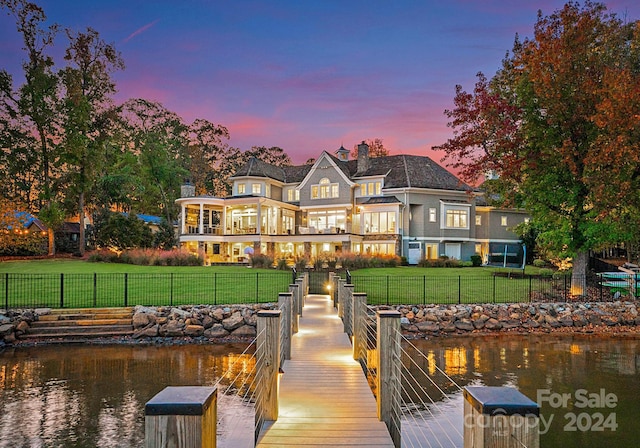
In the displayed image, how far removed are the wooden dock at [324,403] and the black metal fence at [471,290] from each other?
959 cm

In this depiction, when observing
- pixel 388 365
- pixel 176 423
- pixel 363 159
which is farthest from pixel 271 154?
pixel 176 423

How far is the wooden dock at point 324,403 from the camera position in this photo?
18.7ft

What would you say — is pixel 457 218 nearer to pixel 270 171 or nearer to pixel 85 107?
pixel 270 171

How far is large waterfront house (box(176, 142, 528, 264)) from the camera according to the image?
39.6 metres

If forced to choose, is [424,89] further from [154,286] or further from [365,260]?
[154,286]

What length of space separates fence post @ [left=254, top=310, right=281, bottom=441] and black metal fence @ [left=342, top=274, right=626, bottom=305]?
12.9 m

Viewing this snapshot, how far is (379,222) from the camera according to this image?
131ft

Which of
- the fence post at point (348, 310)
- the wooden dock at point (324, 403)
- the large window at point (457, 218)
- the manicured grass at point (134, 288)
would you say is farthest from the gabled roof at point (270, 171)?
the wooden dock at point (324, 403)

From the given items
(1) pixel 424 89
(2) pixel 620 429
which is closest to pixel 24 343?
(2) pixel 620 429

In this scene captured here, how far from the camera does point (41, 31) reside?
3984cm

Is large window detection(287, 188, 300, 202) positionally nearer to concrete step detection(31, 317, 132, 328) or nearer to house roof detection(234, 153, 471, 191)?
house roof detection(234, 153, 471, 191)

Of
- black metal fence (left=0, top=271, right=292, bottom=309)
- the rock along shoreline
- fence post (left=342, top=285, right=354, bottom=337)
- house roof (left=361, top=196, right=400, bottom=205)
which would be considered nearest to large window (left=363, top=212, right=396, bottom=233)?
house roof (left=361, top=196, right=400, bottom=205)

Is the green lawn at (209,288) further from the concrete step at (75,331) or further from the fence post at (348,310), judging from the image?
the fence post at (348,310)

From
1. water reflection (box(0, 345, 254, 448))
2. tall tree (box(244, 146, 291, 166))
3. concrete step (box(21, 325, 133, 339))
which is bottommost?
water reflection (box(0, 345, 254, 448))
